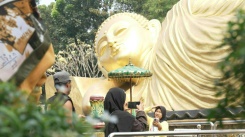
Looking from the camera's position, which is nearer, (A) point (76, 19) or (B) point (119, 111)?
(B) point (119, 111)

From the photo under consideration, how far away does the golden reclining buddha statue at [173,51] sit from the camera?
366 inches

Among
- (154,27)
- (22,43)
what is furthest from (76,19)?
(22,43)

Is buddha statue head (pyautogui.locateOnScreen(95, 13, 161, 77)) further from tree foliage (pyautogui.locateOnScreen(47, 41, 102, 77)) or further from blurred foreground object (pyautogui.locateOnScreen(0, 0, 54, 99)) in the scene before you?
tree foliage (pyautogui.locateOnScreen(47, 41, 102, 77))

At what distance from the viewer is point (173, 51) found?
9711 millimetres

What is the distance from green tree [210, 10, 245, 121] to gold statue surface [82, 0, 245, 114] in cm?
696

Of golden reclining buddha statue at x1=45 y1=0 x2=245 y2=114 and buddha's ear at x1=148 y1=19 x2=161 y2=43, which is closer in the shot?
golden reclining buddha statue at x1=45 y1=0 x2=245 y2=114

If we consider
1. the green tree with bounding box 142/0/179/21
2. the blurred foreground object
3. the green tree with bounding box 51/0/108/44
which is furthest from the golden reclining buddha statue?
the green tree with bounding box 51/0/108/44

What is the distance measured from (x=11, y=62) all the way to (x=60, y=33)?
26.0m

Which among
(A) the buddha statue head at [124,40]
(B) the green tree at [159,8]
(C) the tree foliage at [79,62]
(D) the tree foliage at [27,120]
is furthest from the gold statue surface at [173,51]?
(B) the green tree at [159,8]

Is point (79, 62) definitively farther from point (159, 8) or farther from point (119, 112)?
point (119, 112)

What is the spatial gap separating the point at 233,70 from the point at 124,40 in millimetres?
8434

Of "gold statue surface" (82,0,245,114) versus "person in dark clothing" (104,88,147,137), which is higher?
"gold statue surface" (82,0,245,114)

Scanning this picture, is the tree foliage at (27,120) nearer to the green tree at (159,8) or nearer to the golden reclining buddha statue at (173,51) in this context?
the golden reclining buddha statue at (173,51)

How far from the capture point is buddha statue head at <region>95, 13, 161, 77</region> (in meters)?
10.2
